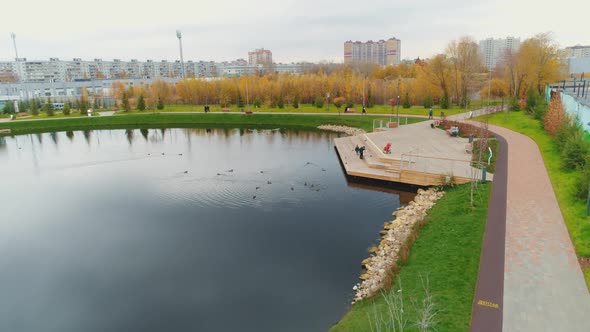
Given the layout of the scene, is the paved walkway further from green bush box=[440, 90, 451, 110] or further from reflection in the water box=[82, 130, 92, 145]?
reflection in the water box=[82, 130, 92, 145]

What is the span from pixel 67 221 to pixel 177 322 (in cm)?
895

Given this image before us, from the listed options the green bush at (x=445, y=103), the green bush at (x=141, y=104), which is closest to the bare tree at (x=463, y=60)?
the green bush at (x=445, y=103)

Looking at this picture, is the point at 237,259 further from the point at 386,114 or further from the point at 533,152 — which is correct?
the point at 386,114

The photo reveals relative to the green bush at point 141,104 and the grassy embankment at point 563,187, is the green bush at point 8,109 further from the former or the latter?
the grassy embankment at point 563,187

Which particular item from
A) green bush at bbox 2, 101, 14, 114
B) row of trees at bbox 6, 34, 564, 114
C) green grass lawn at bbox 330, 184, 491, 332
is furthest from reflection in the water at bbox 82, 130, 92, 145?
green grass lawn at bbox 330, 184, 491, 332

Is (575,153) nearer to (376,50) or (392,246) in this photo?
(392,246)

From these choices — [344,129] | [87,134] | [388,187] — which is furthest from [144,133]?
[388,187]

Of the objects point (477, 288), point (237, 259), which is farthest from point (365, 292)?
point (237, 259)

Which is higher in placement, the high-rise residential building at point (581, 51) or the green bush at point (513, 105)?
the high-rise residential building at point (581, 51)

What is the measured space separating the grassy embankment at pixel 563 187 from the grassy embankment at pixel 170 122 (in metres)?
16.7

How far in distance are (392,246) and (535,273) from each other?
393 cm

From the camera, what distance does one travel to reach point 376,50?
174875 millimetres

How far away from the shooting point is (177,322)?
29.5 feet

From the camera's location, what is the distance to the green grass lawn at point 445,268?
775cm
